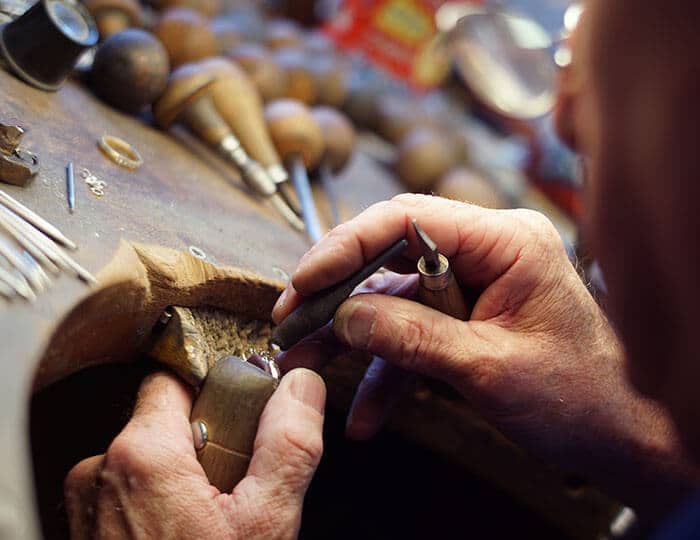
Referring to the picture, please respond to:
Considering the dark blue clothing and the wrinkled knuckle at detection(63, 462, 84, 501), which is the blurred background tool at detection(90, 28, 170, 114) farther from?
the dark blue clothing

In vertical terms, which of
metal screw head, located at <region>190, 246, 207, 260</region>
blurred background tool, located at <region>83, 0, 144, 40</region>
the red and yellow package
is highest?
blurred background tool, located at <region>83, 0, 144, 40</region>

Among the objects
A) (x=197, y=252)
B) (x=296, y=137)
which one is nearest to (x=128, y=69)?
(x=296, y=137)

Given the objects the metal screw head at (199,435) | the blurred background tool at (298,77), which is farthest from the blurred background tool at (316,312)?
the blurred background tool at (298,77)

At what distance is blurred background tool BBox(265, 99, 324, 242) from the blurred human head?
1068mm

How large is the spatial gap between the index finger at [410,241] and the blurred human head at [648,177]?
317 mm

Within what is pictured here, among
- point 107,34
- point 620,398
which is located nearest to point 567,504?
point 620,398

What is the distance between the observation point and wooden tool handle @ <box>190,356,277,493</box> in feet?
3.15

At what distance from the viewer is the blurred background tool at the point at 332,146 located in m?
1.88

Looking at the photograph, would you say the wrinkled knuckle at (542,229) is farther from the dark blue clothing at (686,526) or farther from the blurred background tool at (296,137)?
the blurred background tool at (296,137)

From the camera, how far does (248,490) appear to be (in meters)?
0.91

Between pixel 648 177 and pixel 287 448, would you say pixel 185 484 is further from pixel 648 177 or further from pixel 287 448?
pixel 648 177

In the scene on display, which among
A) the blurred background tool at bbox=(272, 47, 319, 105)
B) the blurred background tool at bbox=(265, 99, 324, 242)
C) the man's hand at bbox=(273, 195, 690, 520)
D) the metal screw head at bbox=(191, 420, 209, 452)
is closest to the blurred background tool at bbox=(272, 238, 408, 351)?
the man's hand at bbox=(273, 195, 690, 520)

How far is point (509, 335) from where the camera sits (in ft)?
3.42

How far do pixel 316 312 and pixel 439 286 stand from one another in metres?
0.17
